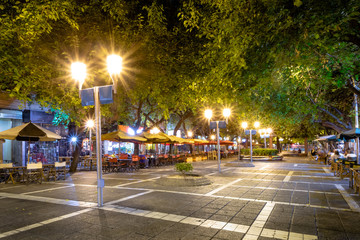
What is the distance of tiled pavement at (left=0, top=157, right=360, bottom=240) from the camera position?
14.4 ft

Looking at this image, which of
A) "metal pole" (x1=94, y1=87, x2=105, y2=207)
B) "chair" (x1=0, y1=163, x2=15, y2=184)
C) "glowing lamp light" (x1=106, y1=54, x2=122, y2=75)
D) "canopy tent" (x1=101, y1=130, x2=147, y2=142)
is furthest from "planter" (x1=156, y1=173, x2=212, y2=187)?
"chair" (x1=0, y1=163, x2=15, y2=184)

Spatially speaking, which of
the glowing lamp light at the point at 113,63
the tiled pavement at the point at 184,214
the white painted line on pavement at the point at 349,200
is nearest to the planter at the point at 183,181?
the tiled pavement at the point at 184,214

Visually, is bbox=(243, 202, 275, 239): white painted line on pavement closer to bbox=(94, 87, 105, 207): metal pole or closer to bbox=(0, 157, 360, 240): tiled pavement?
bbox=(0, 157, 360, 240): tiled pavement

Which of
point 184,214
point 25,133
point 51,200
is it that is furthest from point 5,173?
point 184,214

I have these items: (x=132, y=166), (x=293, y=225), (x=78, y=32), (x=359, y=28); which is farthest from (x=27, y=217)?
(x=132, y=166)

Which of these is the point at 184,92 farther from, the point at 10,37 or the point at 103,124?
the point at 103,124

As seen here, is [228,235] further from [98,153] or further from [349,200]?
[349,200]

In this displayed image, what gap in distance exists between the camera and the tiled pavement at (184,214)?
439 cm

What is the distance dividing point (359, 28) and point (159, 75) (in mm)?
6943

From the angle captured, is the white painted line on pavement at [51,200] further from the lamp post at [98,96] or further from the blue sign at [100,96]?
the blue sign at [100,96]

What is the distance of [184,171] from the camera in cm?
1018

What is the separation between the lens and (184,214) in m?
5.54

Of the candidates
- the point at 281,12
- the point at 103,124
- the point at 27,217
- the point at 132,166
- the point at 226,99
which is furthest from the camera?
the point at 103,124

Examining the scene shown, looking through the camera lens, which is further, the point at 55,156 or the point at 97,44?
the point at 55,156
